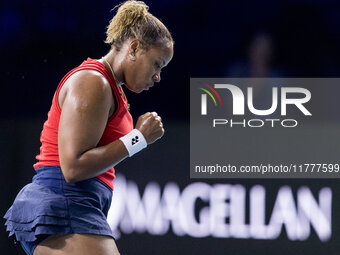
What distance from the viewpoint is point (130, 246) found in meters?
4.38

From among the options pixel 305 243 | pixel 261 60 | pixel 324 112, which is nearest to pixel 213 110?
pixel 261 60

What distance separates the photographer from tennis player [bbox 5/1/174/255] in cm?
201

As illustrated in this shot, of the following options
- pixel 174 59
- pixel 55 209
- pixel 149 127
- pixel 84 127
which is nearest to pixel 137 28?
pixel 149 127

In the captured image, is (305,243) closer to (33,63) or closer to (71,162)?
(33,63)

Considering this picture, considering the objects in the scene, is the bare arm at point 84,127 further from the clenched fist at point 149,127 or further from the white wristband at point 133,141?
the clenched fist at point 149,127

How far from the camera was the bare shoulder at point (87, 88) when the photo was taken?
200cm

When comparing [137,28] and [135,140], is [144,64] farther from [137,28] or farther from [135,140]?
[135,140]

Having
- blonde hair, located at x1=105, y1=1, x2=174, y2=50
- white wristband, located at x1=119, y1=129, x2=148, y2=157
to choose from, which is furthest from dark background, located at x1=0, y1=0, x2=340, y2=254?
white wristband, located at x1=119, y1=129, x2=148, y2=157

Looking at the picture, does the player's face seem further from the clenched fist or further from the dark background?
the dark background

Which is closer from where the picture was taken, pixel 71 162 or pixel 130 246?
pixel 71 162

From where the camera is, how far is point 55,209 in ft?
6.82

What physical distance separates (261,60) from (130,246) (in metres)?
1.69

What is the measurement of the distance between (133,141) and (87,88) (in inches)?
10.7

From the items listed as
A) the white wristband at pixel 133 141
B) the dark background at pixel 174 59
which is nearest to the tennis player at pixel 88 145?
the white wristband at pixel 133 141
